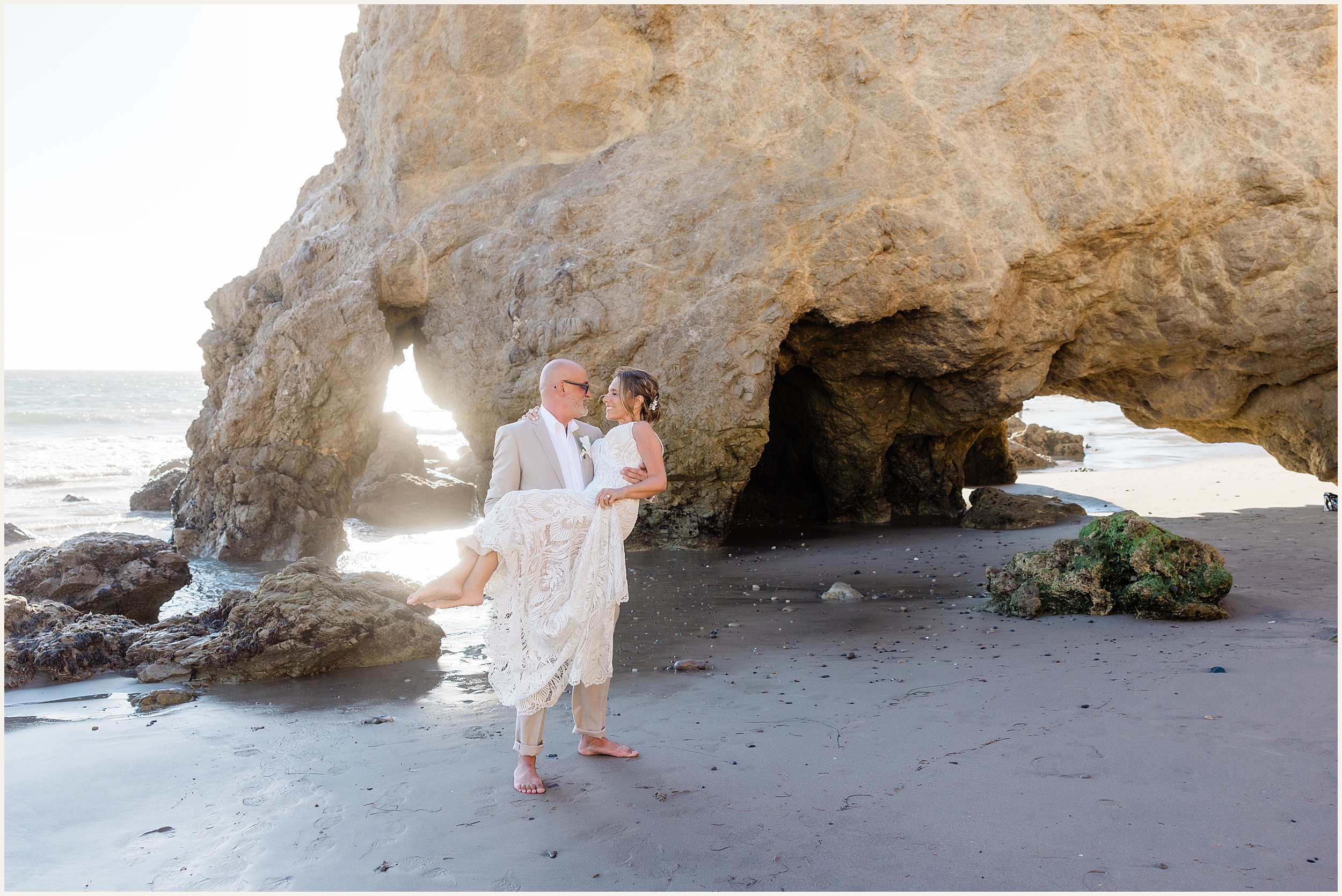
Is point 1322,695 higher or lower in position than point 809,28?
lower

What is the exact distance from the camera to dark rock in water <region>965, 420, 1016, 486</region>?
16094 millimetres

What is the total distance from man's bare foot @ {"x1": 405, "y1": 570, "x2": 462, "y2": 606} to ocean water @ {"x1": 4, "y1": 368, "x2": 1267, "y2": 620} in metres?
2.70

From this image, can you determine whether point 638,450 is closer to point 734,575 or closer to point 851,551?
point 734,575

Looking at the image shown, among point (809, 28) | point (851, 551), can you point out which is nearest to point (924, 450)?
point (851, 551)

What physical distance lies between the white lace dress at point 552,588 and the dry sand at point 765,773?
42 cm

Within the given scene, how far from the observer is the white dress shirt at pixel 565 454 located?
3.90 meters

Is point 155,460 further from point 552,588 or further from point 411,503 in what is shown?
point 552,588

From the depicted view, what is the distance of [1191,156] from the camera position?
916 cm

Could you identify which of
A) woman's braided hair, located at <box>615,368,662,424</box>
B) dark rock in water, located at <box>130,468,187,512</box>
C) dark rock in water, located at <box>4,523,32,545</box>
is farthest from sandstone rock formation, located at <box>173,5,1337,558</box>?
woman's braided hair, located at <box>615,368,662,424</box>

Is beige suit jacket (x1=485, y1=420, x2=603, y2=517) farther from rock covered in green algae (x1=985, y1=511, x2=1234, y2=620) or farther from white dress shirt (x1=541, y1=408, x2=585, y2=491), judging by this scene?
rock covered in green algae (x1=985, y1=511, x2=1234, y2=620)

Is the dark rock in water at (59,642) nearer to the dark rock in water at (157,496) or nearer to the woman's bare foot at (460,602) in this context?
the woman's bare foot at (460,602)

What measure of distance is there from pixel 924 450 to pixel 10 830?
38.3 feet

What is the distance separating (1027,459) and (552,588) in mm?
18022

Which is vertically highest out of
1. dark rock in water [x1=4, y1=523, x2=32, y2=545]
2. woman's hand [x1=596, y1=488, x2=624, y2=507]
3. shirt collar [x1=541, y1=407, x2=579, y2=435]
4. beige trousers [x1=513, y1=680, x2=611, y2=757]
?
shirt collar [x1=541, y1=407, x2=579, y2=435]
